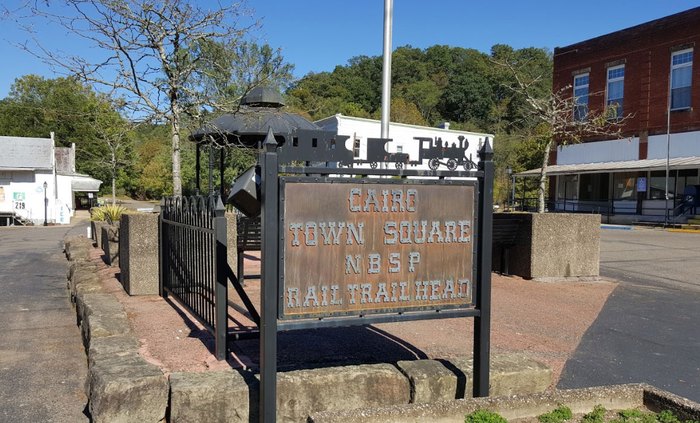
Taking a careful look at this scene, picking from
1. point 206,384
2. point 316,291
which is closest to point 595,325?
point 316,291

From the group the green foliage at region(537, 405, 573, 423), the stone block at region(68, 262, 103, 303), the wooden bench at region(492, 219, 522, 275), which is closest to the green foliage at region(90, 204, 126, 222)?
the stone block at region(68, 262, 103, 303)

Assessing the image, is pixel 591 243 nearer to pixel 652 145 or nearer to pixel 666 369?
pixel 666 369

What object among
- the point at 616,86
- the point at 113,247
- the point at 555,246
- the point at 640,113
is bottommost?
the point at 113,247

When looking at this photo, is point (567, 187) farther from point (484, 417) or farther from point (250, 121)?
point (484, 417)

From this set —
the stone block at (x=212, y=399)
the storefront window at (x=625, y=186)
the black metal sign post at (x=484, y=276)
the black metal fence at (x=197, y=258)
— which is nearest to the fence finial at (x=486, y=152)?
the black metal sign post at (x=484, y=276)

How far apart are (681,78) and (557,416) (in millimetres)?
31999

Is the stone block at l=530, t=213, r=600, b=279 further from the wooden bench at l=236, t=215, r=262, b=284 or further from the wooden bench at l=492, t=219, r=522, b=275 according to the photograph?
the wooden bench at l=236, t=215, r=262, b=284

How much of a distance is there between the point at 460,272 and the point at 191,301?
3.05 m

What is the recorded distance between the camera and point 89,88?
8031 mm

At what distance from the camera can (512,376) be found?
13.6 feet

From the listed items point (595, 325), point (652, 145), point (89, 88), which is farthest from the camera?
point (652, 145)

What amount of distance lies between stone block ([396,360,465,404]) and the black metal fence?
58.0 inches

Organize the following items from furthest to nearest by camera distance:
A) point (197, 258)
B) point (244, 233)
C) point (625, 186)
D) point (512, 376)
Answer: point (625, 186)
point (244, 233)
point (197, 258)
point (512, 376)

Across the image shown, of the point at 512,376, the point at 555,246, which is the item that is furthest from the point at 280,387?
the point at 555,246
